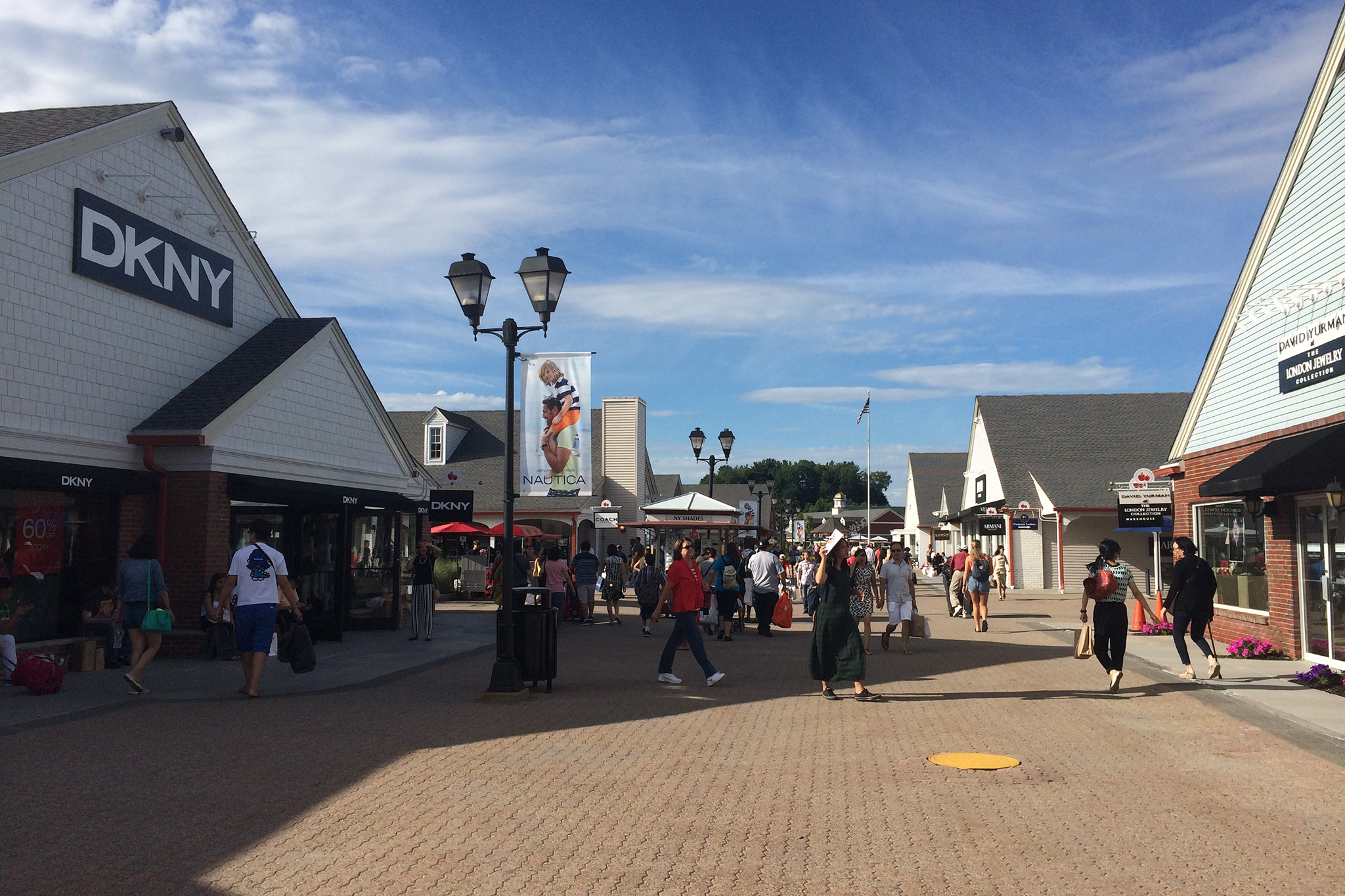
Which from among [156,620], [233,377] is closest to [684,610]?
[156,620]

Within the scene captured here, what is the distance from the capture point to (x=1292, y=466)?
43.8ft

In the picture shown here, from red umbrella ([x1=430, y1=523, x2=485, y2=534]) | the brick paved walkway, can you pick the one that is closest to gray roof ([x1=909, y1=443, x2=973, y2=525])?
red umbrella ([x1=430, y1=523, x2=485, y2=534])

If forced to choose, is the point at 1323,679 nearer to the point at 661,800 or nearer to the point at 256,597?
the point at 661,800

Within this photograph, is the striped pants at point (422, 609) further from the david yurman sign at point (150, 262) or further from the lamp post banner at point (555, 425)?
the david yurman sign at point (150, 262)

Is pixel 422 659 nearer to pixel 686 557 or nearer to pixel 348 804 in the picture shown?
pixel 686 557

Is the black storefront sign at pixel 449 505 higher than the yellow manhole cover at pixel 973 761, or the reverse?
the black storefront sign at pixel 449 505

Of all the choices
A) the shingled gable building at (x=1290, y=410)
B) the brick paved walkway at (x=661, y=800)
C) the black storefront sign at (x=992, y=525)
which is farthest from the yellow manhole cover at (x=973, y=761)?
the black storefront sign at (x=992, y=525)

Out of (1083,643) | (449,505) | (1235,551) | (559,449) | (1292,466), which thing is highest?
(559,449)

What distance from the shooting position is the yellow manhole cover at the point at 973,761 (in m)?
8.34

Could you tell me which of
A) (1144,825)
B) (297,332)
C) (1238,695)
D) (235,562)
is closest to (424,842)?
(1144,825)

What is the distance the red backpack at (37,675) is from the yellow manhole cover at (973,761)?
364 inches

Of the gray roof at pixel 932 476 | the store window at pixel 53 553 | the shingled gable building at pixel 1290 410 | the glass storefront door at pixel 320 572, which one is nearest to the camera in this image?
the store window at pixel 53 553

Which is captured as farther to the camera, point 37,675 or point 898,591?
point 898,591

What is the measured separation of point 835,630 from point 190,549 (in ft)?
30.5
